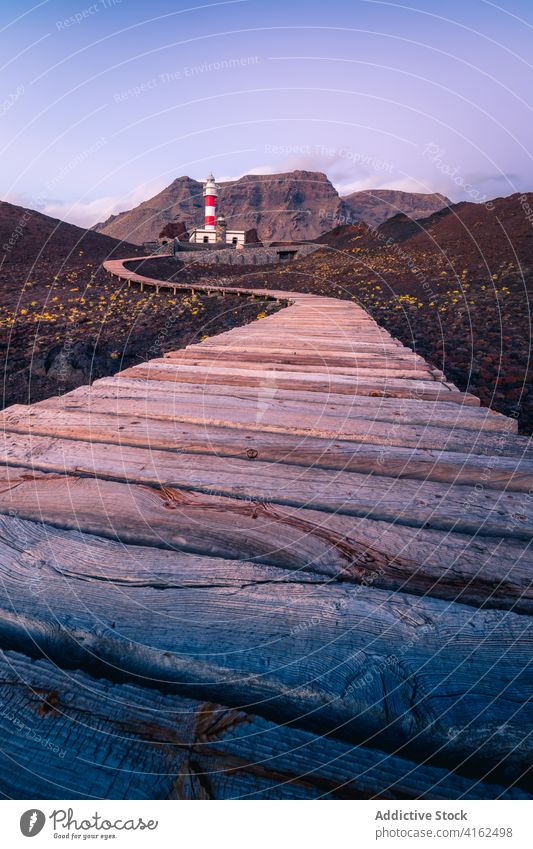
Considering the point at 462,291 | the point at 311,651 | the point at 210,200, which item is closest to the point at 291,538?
the point at 311,651

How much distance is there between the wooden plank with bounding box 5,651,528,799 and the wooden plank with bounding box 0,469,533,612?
1.75ft

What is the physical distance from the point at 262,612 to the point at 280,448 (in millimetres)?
1251

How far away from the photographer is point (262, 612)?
4.43 feet

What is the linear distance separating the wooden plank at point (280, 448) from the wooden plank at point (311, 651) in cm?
95

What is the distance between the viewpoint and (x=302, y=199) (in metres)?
189

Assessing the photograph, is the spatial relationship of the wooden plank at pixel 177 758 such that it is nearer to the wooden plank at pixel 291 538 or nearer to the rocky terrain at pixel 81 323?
the wooden plank at pixel 291 538

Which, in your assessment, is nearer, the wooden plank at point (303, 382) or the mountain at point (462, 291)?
the wooden plank at point (303, 382)

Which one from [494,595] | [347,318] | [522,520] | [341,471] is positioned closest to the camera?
[494,595]

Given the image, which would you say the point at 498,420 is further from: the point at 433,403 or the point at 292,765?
the point at 292,765

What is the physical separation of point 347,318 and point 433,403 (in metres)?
4.70

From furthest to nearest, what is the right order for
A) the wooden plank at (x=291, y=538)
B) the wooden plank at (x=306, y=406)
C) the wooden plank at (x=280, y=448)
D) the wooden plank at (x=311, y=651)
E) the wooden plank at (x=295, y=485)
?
the wooden plank at (x=306, y=406)
the wooden plank at (x=280, y=448)
the wooden plank at (x=295, y=485)
the wooden plank at (x=291, y=538)
the wooden plank at (x=311, y=651)

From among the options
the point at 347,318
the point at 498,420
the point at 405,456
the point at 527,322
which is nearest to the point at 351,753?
the point at 405,456

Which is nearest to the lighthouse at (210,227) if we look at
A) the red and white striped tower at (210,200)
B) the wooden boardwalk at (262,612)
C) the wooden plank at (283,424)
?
the red and white striped tower at (210,200)

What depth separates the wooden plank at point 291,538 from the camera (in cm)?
151
